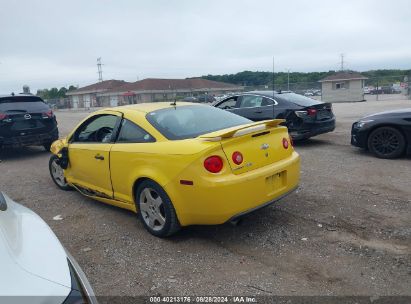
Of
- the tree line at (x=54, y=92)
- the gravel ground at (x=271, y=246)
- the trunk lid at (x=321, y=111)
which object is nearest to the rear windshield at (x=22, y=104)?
the gravel ground at (x=271, y=246)

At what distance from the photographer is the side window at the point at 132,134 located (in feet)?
14.5

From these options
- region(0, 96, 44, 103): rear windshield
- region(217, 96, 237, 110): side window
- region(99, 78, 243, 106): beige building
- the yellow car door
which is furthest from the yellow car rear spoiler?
region(99, 78, 243, 106): beige building

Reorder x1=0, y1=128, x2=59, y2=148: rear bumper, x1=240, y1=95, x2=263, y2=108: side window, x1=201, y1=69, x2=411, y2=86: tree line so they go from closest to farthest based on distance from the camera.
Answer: x1=0, y1=128, x2=59, y2=148: rear bumper
x1=240, y1=95, x2=263, y2=108: side window
x1=201, y1=69, x2=411, y2=86: tree line

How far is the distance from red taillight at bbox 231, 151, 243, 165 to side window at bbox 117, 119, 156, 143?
37.8 inches

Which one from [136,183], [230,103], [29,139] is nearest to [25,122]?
[29,139]

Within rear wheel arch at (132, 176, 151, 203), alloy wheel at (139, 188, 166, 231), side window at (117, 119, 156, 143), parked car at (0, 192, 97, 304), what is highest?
side window at (117, 119, 156, 143)

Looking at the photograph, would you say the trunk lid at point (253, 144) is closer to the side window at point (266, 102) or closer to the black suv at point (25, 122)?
the side window at point (266, 102)

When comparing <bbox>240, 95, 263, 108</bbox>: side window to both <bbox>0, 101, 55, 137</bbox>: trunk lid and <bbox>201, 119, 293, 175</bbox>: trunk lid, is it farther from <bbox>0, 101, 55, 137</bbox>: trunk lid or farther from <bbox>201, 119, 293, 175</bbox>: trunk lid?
<bbox>201, 119, 293, 175</bbox>: trunk lid

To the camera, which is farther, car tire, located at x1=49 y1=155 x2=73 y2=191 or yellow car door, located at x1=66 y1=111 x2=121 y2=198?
car tire, located at x1=49 y1=155 x2=73 y2=191

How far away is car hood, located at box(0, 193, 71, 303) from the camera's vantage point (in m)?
1.65

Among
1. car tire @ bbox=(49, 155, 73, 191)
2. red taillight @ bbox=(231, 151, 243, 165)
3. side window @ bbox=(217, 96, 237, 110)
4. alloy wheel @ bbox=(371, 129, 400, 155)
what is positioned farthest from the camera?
side window @ bbox=(217, 96, 237, 110)

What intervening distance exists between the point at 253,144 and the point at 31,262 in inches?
Answer: 106

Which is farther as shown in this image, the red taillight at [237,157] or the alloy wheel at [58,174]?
the alloy wheel at [58,174]

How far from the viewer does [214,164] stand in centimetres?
379
